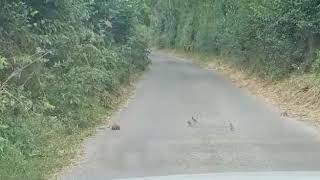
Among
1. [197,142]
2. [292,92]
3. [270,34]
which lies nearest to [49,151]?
[197,142]

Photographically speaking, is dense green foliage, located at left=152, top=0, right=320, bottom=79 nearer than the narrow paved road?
No

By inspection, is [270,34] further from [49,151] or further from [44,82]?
[49,151]

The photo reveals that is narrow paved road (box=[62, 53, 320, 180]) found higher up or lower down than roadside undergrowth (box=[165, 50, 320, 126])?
higher up

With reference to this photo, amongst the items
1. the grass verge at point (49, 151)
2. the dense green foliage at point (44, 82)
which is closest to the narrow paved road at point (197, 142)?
the grass verge at point (49, 151)

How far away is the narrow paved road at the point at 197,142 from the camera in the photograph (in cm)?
909

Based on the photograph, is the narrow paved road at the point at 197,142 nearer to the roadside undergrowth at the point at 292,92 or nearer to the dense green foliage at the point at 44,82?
the roadside undergrowth at the point at 292,92

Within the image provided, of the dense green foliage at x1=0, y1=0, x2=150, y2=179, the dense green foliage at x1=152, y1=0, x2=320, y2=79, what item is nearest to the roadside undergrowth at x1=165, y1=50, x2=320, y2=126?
the dense green foliage at x1=152, y1=0, x2=320, y2=79

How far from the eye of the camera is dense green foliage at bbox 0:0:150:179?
9383 millimetres

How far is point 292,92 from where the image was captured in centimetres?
1847

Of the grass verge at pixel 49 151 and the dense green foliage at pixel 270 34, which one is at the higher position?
the grass verge at pixel 49 151

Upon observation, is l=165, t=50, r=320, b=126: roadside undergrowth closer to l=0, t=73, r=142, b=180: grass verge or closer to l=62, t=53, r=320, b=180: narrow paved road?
l=62, t=53, r=320, b=180: narrow paved road

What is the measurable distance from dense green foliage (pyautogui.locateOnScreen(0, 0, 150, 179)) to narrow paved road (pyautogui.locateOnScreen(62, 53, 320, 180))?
65 cm

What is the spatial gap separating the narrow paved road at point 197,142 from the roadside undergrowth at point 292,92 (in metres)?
0.54

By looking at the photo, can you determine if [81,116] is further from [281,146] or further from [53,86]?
[281,146]
